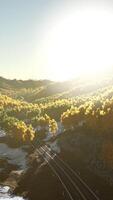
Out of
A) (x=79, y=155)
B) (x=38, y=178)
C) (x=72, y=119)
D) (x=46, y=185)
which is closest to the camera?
(x=46, y=185)

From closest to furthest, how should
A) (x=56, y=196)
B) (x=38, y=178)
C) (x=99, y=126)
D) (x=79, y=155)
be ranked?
(x=56, y=196) < (x=38, y=178) < (x=79, y=155) < (x=99, y=126)

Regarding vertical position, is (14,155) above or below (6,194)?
above

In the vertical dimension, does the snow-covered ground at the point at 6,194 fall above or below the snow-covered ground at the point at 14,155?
below

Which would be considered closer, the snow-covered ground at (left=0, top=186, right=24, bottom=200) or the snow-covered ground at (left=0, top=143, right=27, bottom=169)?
the snow-covered ground at (left=0, top=186, right=24, bottom=200)

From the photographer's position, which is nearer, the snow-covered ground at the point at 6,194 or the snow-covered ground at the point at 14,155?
the snow-covered ground at the point at 6,194

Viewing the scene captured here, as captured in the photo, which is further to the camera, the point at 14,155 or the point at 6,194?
the point at 14,155

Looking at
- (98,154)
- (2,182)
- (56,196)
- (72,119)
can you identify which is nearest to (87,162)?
(98,154)

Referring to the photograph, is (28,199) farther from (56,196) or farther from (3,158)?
(3,158)

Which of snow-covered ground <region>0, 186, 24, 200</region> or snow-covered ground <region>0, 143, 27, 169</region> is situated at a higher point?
snow-covered ground <region>0, 143, 27, 169</region>

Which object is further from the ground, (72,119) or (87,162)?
(72,119)

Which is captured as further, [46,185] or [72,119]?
[72,119]

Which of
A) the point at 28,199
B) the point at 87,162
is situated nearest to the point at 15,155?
the point at 87,162
